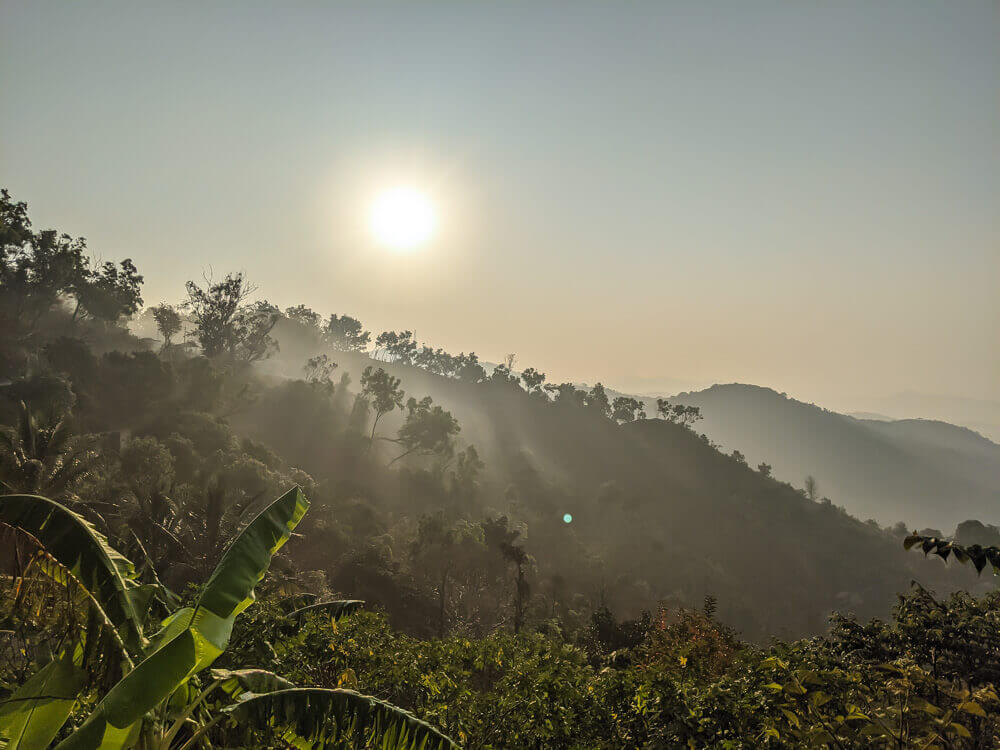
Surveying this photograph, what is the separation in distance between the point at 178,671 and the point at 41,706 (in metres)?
1.84

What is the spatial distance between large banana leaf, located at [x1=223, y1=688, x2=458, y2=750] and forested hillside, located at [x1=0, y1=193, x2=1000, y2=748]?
0.04 m

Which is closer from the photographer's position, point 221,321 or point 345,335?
point 221,321

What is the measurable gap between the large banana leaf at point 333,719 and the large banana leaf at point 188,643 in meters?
1.05

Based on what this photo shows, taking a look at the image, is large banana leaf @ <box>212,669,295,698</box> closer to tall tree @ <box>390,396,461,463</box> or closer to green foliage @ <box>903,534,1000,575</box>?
green foliage @ <box>903,534,1000,575</box>

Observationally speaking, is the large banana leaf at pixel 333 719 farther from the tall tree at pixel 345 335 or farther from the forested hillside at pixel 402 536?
the tall tree at pixel 345 335

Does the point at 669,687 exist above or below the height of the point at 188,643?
below

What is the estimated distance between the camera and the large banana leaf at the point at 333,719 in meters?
5.64

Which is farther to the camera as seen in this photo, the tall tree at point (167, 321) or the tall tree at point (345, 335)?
the tall tree at point (345, 335)

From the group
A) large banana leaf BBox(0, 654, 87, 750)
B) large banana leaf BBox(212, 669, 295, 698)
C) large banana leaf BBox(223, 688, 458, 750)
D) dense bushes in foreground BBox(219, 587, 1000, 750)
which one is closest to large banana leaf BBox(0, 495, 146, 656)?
large banana leaf BBox(0, 654, 87, 750)

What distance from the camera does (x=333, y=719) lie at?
587 centimetres

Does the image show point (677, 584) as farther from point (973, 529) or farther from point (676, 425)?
point (973, 529)

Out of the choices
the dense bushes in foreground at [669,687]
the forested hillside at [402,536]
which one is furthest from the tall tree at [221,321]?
the dense bushes in foreground at [669,687]

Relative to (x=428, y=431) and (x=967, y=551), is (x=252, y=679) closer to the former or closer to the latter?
(x=967, y=551)

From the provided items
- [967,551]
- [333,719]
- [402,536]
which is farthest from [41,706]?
[402,536]
